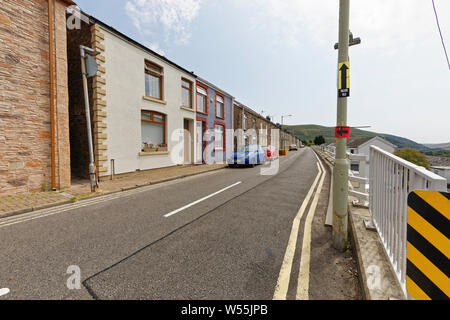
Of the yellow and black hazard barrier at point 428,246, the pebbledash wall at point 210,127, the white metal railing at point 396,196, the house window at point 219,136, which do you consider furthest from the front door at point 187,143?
the yellow and black hazard barrier at point 428,246

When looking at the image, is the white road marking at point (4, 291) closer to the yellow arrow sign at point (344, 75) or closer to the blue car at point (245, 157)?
the yellow arrow sign at point (344, 75)

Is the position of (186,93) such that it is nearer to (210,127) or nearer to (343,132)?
(210,127)

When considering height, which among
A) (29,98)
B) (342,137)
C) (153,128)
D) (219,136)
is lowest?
(342,137)

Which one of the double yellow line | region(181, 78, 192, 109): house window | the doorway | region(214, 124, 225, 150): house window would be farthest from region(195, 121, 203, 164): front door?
the double yellow line

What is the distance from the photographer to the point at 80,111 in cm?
931

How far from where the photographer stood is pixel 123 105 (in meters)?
9.68

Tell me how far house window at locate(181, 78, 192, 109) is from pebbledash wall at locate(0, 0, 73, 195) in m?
7.42

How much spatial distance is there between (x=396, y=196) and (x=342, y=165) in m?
0.76

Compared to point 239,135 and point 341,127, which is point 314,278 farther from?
point 239,135

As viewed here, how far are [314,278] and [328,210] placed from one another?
2893mm

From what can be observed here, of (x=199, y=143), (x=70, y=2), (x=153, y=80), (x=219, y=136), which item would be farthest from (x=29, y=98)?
(x=219, y=136)

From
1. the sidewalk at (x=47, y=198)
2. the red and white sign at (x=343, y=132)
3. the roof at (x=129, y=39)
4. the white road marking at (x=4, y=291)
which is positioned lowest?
the white road marking at (x=4, y=291)

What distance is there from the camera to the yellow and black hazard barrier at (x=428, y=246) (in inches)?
63.2

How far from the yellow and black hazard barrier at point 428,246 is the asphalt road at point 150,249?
929 millimetres
